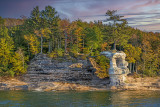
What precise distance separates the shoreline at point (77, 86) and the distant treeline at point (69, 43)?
4016mm

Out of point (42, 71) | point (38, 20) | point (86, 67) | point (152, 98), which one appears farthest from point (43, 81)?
point (152, 98)

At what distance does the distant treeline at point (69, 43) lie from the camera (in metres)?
56.3

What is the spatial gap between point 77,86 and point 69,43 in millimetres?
20003

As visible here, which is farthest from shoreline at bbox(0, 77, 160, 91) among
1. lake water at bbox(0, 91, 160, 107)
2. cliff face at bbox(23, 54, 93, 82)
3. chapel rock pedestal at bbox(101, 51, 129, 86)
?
lake water at bbox(0, 91, 160, 107)

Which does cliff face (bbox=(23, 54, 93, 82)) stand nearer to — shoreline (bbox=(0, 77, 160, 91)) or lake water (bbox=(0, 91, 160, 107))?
shoreline (bbox=(0, 77, 160, 91))

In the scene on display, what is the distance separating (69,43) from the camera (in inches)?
2672

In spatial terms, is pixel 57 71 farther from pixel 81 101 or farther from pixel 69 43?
pixel 81 101

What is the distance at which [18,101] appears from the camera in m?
36.4

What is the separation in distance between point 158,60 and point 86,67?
2164 centimetres

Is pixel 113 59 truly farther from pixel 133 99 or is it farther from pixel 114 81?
pixel 133 99

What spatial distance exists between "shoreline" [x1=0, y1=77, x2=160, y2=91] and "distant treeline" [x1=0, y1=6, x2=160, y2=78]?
402cm

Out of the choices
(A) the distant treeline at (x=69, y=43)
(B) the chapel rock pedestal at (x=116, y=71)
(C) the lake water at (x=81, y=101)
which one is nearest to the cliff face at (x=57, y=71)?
(A) the distant treeline at (x=69, y=43)

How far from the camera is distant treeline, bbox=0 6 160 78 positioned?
56312 mm

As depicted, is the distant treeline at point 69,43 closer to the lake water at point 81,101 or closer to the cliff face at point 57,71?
the cliff face at point 57,71
